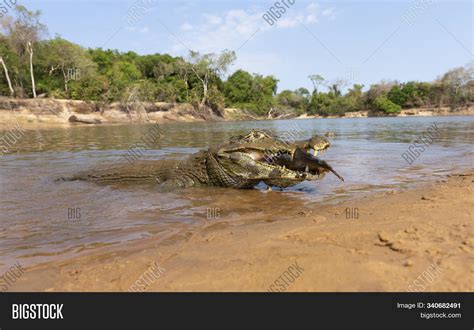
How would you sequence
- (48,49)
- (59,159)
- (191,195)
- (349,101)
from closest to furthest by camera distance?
(191,195) < (59,159) < (48,49) < (349,101)

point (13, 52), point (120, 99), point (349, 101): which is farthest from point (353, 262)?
point (349, 101)

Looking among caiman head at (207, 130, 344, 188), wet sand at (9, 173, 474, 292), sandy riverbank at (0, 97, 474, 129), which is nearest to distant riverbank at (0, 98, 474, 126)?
sandy riverbank at (0, 97, 474, 129)

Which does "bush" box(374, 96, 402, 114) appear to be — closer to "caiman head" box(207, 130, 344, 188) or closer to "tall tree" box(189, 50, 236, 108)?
"tall tree" box(189, 50, 236, 108)

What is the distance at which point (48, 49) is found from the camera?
159ft

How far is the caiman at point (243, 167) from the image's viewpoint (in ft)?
16.3

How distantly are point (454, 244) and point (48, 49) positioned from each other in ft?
189

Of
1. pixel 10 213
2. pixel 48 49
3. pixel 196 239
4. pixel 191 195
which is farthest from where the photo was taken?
pixel 48 49

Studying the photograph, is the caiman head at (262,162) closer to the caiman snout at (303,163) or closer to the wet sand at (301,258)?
the caiman snout at (303,163)

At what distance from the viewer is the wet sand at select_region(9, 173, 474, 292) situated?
7.33 ft

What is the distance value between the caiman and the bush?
262ft

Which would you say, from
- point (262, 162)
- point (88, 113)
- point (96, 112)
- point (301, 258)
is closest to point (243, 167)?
point (262, 162)

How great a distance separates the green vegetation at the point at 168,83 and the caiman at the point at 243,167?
44.4m

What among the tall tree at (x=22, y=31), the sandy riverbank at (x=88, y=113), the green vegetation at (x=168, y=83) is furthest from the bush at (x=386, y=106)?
the tall tree at (x=22, y=31)

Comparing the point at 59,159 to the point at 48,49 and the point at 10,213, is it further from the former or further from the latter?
the point at 48,49
